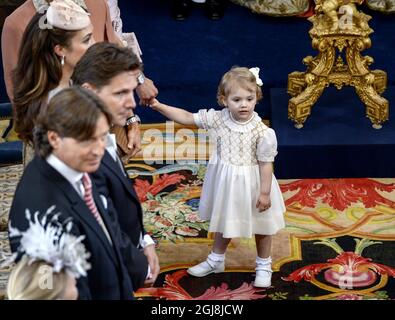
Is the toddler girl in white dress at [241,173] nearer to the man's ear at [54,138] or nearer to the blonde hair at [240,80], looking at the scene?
the blonde hair at [240,80]

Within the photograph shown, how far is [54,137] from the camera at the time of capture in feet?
8.45

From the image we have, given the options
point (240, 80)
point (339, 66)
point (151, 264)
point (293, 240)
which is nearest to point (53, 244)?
point (151, 264)

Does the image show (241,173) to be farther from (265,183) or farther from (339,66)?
(339,66)

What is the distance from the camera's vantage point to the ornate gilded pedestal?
538cm

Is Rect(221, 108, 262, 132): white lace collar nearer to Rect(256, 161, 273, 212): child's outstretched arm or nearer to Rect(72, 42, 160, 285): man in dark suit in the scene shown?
Rect(256, 161, 273, 212): child's outstretched arm

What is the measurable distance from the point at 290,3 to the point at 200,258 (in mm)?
2718

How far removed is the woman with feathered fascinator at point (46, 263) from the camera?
2328 millimetres

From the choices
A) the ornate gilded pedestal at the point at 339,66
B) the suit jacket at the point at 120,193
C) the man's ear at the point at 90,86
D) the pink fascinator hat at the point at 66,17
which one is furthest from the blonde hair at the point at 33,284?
the ornate gilded pedestal at the point at 339,66

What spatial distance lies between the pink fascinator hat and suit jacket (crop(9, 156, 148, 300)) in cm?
99

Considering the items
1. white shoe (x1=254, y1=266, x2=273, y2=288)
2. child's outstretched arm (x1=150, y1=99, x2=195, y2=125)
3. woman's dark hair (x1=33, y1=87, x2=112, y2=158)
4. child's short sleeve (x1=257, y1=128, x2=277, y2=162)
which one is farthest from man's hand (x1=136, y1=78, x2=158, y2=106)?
woman's dark hair (x1=33, y1=87, x2=112, y2=158)

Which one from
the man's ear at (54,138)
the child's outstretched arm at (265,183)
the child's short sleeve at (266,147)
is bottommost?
the man's ear at (54,138)

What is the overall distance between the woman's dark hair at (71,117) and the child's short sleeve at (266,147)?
1.50m
